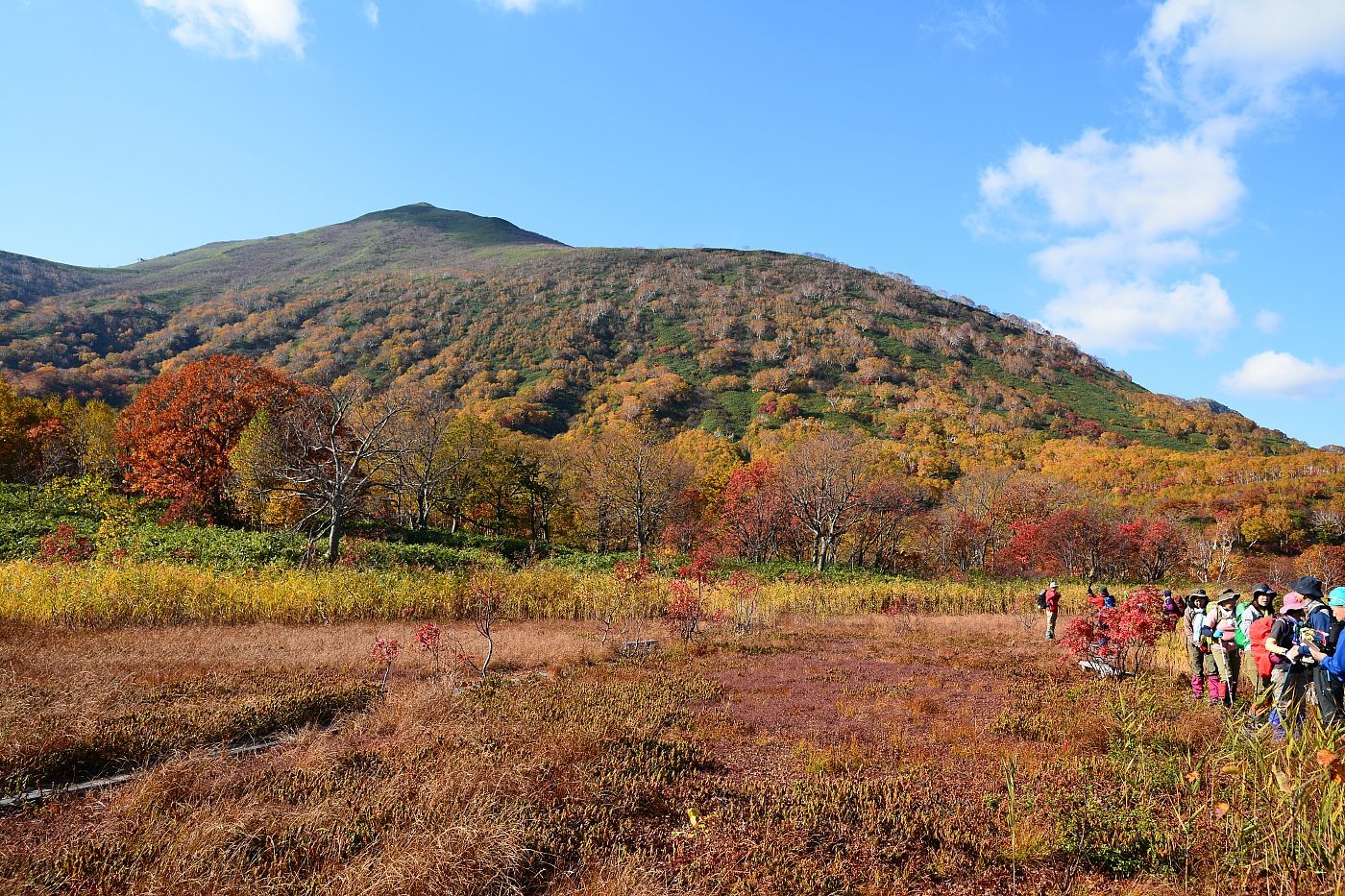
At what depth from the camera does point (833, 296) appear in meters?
Result: 173

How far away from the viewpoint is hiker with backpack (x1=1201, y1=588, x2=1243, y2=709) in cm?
986

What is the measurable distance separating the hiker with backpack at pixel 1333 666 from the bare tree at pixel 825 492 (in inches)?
1308

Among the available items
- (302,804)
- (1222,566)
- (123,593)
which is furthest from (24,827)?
(1222,566)

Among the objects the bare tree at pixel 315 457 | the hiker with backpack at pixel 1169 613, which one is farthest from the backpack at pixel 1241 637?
the bare tree at pixel 315 457

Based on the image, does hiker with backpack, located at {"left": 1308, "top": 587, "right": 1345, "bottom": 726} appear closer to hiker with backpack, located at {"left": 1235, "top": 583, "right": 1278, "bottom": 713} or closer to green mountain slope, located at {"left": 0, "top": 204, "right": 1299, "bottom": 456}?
hiker with backpack, located at {"left": 1235, "top": 583, "right": 1278, "bottom": 713}

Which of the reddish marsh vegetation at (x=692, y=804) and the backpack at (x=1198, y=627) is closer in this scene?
the reddish marsh vegetation at (x=692, y=804)

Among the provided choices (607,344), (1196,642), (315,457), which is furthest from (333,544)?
(607,344)

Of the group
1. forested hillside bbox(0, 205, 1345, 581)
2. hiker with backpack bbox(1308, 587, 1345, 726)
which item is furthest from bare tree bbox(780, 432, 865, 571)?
hiker with backpack bbox(1308, 587, 1345, 726)

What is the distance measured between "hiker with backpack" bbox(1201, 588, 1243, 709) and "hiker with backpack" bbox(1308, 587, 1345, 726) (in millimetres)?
2665

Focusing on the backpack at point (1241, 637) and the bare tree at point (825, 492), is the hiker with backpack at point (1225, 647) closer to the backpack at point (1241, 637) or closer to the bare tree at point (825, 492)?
the backpack at point (1241, 637)

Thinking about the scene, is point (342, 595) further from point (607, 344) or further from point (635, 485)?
point (607, 344)

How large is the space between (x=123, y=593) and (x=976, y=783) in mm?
17789

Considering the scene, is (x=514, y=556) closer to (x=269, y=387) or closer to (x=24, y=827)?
(x=269, y=387)

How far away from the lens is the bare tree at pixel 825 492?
43.2 metres
